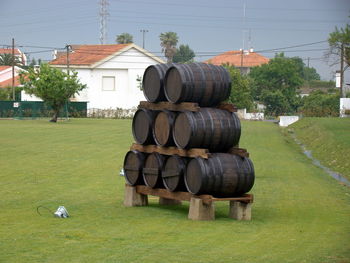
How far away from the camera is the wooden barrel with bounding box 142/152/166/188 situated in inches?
591

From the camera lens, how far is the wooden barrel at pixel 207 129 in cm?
1398

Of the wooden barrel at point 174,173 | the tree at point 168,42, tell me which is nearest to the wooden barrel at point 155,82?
the wooden barrel at point 174,173

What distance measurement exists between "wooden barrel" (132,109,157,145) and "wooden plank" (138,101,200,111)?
127mm

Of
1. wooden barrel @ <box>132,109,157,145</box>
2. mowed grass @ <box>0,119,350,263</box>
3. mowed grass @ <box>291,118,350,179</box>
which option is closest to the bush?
mowed grass @ <box>291,118,350,179</box>

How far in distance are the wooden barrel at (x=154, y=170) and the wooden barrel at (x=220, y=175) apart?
3.27 feet

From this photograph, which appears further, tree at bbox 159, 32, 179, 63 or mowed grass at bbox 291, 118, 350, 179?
tree at bbox 159, 32, 179, 63

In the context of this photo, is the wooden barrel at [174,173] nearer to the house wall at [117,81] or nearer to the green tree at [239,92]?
the green tree at [239,92]

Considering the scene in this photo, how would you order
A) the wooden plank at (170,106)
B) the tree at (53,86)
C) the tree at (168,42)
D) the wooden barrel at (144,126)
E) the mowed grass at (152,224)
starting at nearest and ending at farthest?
the mowed grass at (152,224) < the wooden plank at (170,106) < the wooden barrel at (144,126) < the tree at (53,86) < the tree at (168,42)

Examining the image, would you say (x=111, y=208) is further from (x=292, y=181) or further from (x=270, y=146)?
(x=270, y=146)

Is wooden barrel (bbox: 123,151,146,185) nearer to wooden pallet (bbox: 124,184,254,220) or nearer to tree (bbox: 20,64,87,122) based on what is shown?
wooden pallet (bbox: 124,184,254,220)

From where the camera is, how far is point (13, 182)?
20141 millimetres

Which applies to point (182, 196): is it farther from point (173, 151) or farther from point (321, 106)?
point (321, 106)

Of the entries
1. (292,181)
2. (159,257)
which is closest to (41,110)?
(292,181)

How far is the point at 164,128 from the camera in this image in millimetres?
14836
